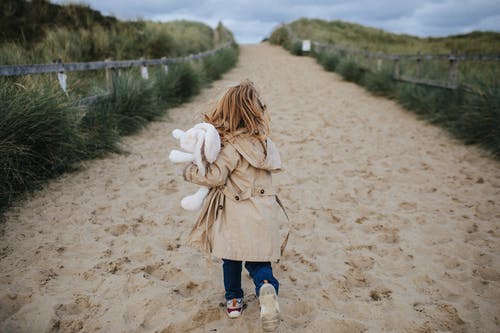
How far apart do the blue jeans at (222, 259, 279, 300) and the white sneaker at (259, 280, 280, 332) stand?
0.37ft

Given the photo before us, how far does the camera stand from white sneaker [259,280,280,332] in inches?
78.1

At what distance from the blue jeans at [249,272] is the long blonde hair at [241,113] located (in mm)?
780

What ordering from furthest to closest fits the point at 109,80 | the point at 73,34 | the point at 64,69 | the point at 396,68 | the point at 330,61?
1. the point at 330,61
2. the point at 396,68
3. the point at 73,34
4. the point at 109,80
5. the point at 64,69

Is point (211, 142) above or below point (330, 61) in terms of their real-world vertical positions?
below

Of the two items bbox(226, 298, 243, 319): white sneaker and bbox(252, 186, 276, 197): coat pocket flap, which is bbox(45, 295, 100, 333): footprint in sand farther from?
bbox(252, 186, 276, 197): coat pocket flap

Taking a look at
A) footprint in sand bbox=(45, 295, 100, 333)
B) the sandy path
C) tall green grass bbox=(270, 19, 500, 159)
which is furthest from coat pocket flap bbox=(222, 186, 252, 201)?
tall green grass bbox=(270, 19, 500, 159)

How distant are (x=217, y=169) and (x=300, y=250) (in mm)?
1586

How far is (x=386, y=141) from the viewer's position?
266 inches

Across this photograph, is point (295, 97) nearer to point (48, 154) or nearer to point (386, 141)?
point (386, 141)

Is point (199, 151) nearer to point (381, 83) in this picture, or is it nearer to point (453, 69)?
point (453, 69)

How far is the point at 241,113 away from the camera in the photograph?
2.20 meters

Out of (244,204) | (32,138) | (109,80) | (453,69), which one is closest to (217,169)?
(244,204)

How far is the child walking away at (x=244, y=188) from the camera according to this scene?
7.16 ft

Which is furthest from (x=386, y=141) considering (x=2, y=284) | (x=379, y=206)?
(x=2, y=284)
